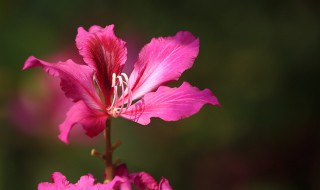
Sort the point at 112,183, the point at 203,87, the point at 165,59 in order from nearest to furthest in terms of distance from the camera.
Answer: the point at 112,183
the point at 165,59
the point at 203,87

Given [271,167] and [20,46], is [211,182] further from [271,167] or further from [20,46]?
[20,46]

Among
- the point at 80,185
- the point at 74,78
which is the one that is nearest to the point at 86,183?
the point at 80,185

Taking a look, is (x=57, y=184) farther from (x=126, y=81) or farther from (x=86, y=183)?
(x=126, y=81)

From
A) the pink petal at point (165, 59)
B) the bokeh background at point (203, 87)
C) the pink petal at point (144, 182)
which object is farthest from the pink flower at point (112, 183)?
the bokeh background at point (203, 87)

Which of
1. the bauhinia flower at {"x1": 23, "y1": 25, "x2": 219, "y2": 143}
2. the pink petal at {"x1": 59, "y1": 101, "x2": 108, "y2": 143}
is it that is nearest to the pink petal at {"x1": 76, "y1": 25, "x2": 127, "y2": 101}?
the bauhinia flower at {"x1": 23, "y1": 25, "x2": 219, "y2": 143}

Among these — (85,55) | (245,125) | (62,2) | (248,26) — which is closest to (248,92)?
(245,125)
